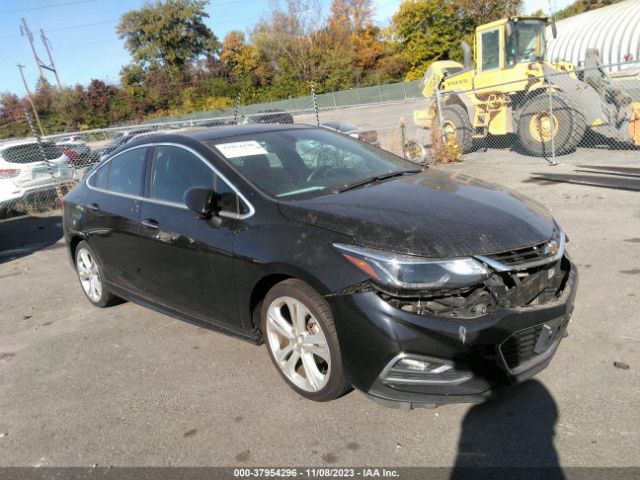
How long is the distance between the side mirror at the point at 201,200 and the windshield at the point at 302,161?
0.27 m

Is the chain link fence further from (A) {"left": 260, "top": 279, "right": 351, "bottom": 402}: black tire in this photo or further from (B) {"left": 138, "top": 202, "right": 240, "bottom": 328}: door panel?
(A) {"left": 260, "top": 279, "right": 351, "bottom": 402}: black tire

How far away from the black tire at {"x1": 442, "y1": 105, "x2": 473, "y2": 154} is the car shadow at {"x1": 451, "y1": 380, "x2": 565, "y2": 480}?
415 inches

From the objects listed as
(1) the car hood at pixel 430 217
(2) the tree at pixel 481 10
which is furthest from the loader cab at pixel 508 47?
(2) the tree at pixel 481 10

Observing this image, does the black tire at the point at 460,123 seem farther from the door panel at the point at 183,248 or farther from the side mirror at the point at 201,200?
the side mirror at the point at 201,200

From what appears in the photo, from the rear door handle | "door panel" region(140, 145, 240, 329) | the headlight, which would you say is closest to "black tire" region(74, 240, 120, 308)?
"door panel" region(140, 145, 240, 329)

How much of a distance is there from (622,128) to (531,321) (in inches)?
397

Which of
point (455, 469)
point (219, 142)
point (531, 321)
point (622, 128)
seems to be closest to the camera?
point (455, 469)

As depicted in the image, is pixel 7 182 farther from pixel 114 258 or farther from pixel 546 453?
pixel 546 453

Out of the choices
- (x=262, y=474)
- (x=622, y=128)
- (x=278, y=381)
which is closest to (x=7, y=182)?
(x=278, y=381)

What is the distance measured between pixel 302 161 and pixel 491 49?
1046 centimetres

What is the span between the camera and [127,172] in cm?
446

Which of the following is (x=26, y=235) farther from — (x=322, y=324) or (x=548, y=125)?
(x=548, y=125)

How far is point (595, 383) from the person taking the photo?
9.68 ft

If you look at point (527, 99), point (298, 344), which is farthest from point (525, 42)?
point (298, 344)
